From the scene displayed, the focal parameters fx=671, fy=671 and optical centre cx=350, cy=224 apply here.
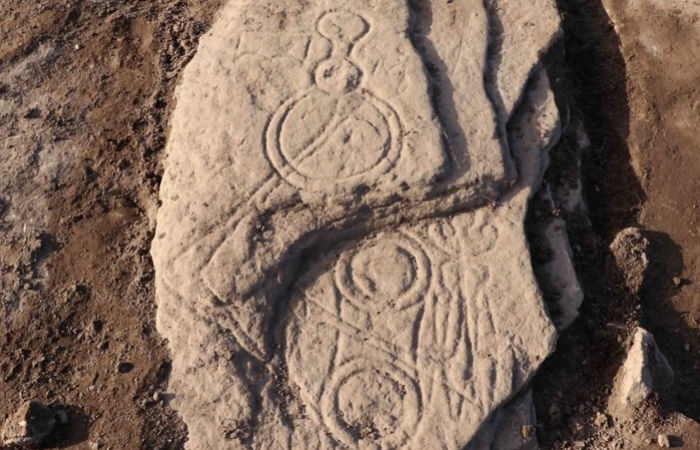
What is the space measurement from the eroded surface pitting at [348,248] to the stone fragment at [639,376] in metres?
0.44

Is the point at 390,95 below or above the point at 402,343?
above

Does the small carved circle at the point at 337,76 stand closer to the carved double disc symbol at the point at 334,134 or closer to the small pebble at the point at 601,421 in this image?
the carved double disc symbol at the point at 334,134

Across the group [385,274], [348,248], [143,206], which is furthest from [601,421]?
[143,206]

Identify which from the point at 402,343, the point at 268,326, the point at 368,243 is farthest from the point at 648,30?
the point at 268,326

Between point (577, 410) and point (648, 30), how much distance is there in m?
2.36

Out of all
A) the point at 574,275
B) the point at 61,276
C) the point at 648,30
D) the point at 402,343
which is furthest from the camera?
the point at 648,30

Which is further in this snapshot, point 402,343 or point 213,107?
point 213,107

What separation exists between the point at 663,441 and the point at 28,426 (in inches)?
112

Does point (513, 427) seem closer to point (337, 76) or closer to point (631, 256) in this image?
point (631, 256)

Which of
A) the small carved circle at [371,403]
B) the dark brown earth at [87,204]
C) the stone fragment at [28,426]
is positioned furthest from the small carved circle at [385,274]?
the stone fragment at [28,426]

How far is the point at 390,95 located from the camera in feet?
11.1

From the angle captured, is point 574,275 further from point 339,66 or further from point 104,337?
point 104,337

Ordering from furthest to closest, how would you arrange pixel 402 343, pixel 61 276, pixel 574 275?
pixel 61 276 → pixel 574 275 → pixel 402 343

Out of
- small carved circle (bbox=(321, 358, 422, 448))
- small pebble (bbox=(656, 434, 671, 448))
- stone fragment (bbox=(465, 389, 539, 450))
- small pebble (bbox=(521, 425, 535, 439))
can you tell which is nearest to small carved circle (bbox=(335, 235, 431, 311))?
small carved circle (bbox=(321, 358, 422, 448))
